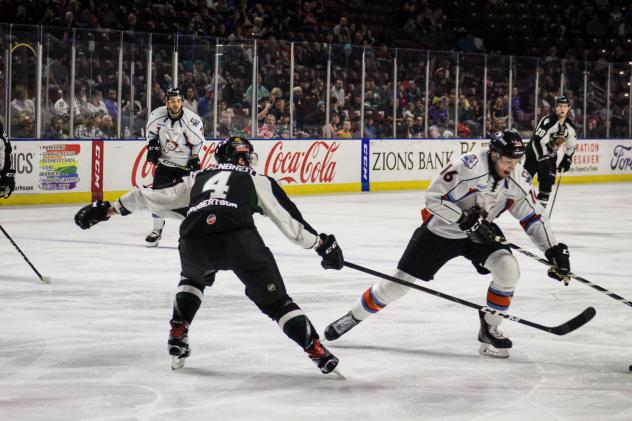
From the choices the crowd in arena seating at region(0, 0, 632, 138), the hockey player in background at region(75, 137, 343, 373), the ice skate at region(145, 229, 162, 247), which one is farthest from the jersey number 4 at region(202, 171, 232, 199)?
the crowd in arena seating at region(0, 0, 632, 138)

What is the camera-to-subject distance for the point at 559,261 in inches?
207

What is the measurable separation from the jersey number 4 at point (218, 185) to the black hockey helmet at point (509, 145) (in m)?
1.31

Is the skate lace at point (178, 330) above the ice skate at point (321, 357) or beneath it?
above

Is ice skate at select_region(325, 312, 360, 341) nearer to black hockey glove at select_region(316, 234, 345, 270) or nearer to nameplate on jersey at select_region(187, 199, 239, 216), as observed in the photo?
black hockey glove at select_region(316, 234, 345, 270)

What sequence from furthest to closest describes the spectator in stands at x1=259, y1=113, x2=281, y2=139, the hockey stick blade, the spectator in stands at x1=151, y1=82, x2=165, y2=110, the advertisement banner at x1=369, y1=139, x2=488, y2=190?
the advertisement banner at x1=369, y1=139, x2=488, y2=190 < the spectator in stands at x1=259, y1=113, x2=281, y2=139 < the spectator in stands at x1=151, y1=82, x2=165, y2=110 < the hockey stick blade

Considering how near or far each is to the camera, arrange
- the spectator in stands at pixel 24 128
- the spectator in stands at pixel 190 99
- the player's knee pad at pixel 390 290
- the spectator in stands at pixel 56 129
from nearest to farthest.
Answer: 1. the player's knee pad at pixel 390 290
2. the spectator in stands at pixel 24 128
3. the spectator in stands at pixel 56 129
4. the spectator in stands at pixel 190 99

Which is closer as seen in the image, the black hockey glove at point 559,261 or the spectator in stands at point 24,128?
the black hockey glove at point 559,261

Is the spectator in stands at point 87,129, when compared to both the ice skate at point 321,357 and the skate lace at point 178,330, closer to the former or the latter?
the skate lace at point 178,330

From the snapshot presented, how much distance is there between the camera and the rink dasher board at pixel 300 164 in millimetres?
13555

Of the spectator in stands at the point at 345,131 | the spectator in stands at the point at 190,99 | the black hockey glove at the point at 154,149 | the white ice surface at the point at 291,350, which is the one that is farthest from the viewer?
the spectator in stands at the point at 345,131

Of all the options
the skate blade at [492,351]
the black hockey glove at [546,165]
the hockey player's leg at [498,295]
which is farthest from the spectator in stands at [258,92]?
the skate blade at [492,351]

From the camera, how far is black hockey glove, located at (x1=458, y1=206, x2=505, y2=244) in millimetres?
5188

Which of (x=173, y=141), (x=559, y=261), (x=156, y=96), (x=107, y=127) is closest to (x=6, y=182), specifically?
(x=173, y=141)

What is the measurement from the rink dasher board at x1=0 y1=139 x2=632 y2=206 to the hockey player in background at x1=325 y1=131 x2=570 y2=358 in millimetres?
5328
